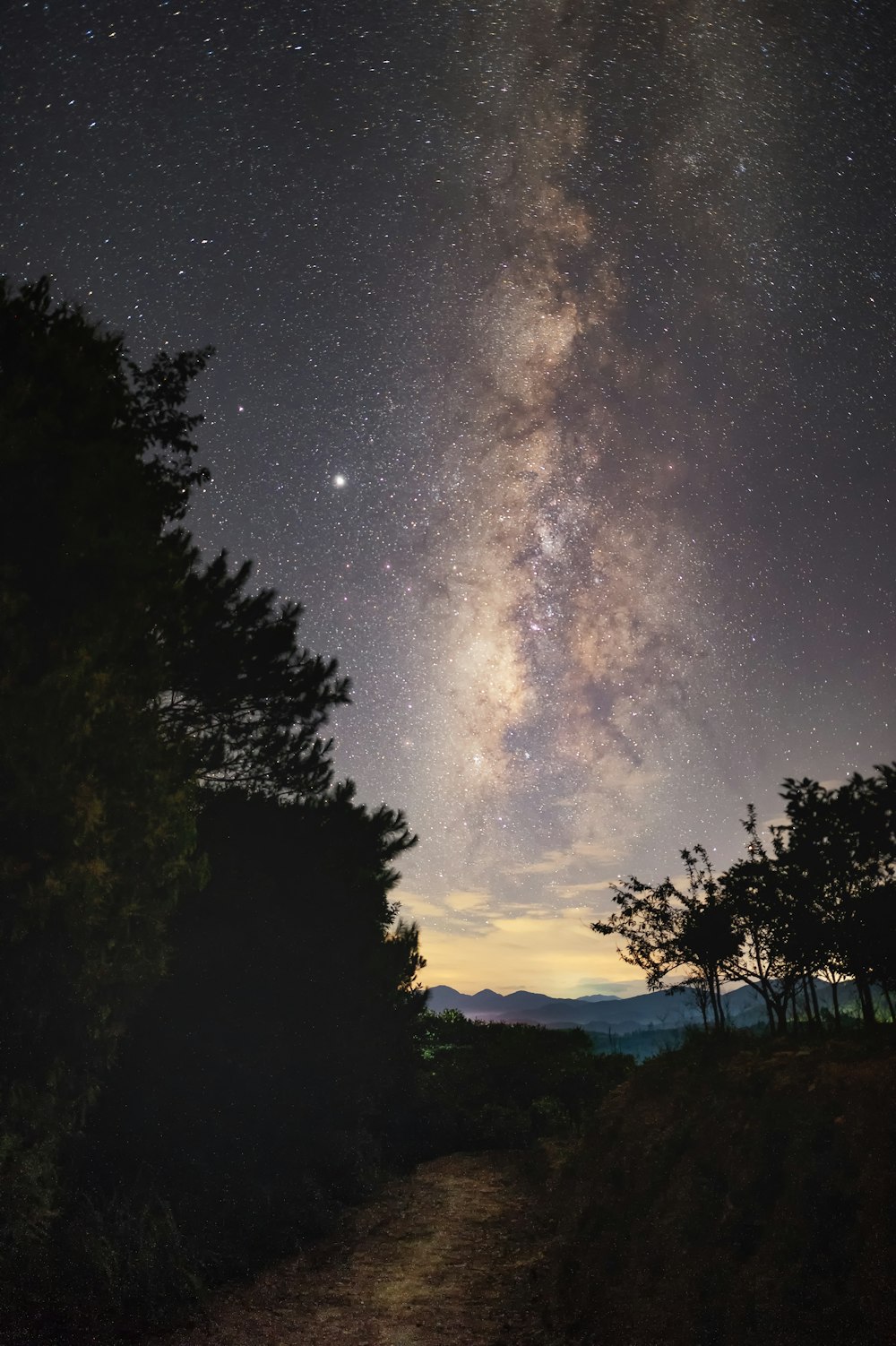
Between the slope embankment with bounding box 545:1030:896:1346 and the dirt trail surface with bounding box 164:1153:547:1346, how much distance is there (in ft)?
2.70

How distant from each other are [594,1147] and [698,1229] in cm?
617

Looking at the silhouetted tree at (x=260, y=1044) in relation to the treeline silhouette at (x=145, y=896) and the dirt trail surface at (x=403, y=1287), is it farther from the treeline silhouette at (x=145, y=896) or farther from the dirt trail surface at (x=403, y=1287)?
the dirt trail surface at (x=403, y=1287)

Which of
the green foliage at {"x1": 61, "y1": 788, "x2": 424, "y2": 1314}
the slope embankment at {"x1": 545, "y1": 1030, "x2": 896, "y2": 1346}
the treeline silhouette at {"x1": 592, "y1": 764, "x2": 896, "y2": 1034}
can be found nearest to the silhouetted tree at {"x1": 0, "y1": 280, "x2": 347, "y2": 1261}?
the green foliage at {"x1": 61, "y1": 788, "x2": 424, "y2": 1314}

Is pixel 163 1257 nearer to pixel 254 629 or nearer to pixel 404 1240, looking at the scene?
pixel 404 1240

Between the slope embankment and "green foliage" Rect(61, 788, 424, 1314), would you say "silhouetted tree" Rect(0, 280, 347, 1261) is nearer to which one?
"green foliage" Rect(61, 788, 424, 1314)

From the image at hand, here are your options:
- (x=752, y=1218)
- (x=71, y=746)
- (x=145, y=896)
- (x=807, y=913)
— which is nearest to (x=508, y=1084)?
(x=807, y=913)

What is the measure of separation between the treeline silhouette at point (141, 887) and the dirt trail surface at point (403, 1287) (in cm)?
76

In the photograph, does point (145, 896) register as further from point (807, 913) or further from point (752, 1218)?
point (807, 913)

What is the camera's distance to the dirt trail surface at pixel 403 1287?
900 cm

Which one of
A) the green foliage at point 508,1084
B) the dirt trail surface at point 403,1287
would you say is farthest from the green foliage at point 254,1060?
the green foliage at point 508,1084

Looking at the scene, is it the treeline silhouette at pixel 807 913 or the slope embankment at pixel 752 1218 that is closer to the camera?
the slope embankment at pixel 752 1218

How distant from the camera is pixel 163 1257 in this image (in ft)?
31.0

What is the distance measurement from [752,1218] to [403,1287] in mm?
5783

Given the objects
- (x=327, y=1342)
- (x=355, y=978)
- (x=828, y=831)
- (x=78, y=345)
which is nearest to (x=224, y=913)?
(x=355, y=978)
